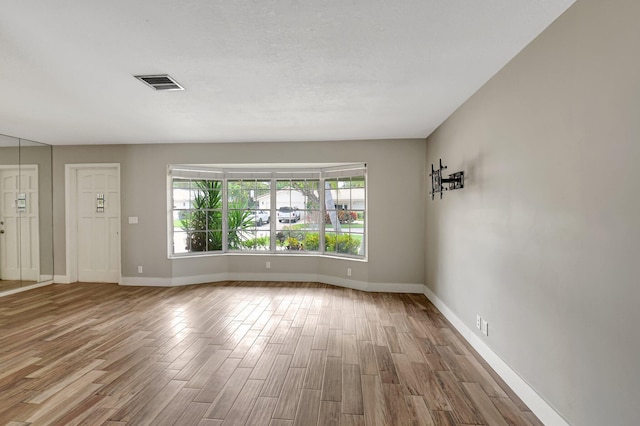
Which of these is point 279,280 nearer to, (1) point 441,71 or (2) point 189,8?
(1) point 441,71

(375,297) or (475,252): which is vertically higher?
(475,252)

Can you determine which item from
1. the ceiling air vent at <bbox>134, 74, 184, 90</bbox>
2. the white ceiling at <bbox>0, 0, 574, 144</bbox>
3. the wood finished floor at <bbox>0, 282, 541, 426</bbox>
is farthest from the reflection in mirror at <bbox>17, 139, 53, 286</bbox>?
the ceiling air vent at <bbox>134, 74, 184, 90</bbox>

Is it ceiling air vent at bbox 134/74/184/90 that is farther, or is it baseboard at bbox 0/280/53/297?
baseboard at bbox 0/280/53/297

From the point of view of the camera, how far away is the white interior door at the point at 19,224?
531cm

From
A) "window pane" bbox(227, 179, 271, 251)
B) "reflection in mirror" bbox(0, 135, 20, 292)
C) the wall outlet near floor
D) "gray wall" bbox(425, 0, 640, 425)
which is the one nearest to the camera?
"gray wall" bbox(425, 0, 640, 425)

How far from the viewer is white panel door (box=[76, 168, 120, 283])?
589cm

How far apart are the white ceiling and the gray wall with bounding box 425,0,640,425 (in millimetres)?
340

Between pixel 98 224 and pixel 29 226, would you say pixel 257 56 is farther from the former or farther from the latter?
pixel 29 226

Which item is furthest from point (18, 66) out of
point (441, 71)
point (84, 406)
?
point (441, 71)

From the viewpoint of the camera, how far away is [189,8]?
1858 mm

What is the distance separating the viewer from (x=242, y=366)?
285cm

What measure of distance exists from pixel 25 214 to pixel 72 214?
627mm

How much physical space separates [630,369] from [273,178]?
5.35 meters

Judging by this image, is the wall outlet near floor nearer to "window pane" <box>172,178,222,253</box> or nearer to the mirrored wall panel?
"window pane" <box>172,178,222,253</box>
